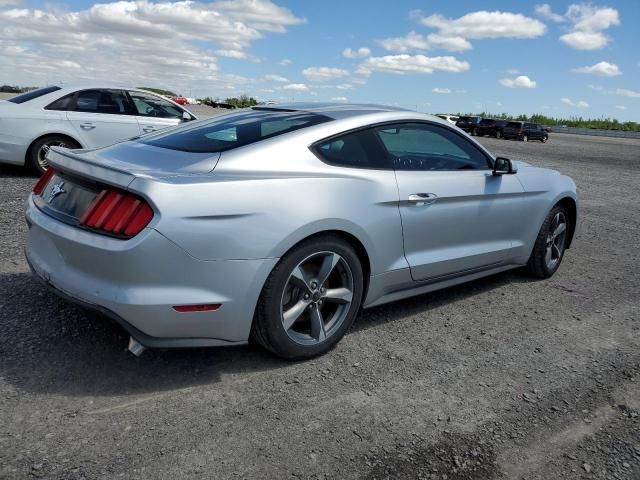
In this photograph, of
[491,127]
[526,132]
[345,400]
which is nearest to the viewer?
[345,400]

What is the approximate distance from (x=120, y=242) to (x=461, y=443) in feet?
5.94

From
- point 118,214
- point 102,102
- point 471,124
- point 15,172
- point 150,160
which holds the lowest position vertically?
point 15,172

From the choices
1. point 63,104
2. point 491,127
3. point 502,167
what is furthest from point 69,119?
point 491,127

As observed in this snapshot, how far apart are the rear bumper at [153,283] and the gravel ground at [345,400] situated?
33cm

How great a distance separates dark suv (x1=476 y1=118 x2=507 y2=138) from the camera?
4406 centimetres

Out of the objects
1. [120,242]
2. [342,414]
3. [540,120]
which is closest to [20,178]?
[120,242]

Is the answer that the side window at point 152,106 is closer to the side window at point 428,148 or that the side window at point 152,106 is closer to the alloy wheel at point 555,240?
the side window at point 428,148

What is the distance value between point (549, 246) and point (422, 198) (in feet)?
6.55

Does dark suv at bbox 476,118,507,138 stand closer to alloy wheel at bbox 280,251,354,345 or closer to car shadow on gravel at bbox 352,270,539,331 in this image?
car shadow on gravel at bbox 352,270,539,331

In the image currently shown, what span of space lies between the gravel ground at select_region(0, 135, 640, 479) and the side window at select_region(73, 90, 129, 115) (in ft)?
17.0

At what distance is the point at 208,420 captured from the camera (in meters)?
2.75

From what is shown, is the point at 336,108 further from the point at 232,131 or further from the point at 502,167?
the point at 502,167

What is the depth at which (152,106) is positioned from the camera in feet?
31.7

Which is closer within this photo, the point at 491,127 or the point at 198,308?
the point at 198,308
